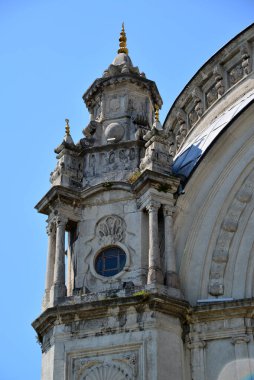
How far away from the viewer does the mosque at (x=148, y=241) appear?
19.2 metres

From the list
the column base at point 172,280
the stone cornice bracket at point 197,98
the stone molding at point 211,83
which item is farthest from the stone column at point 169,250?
the stone cornice bracket at point 197,98

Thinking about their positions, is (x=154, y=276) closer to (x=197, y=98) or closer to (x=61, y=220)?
(x=61, y=220)

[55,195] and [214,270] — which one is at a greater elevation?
[55,195]

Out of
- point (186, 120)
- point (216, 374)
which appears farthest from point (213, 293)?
point (186, 120)

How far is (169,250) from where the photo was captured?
810 inches

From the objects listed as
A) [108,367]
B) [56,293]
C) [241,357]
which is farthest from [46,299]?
[241,357]

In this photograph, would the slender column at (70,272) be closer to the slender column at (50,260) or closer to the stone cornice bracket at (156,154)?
the slender column at (50,260)

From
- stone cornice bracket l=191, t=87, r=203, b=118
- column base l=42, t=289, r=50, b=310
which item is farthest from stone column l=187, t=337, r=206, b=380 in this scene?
stone cornice bracket l=191, t=87, r=203, b=118

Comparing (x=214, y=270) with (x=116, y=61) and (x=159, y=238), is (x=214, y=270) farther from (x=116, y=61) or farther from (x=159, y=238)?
(x=116, y=61)

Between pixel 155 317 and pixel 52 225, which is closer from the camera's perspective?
pixel 155 317

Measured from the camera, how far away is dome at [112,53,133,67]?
997 inches

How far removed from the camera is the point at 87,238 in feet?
70.5

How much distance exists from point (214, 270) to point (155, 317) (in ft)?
7.19

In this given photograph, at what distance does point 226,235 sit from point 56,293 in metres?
4.13
